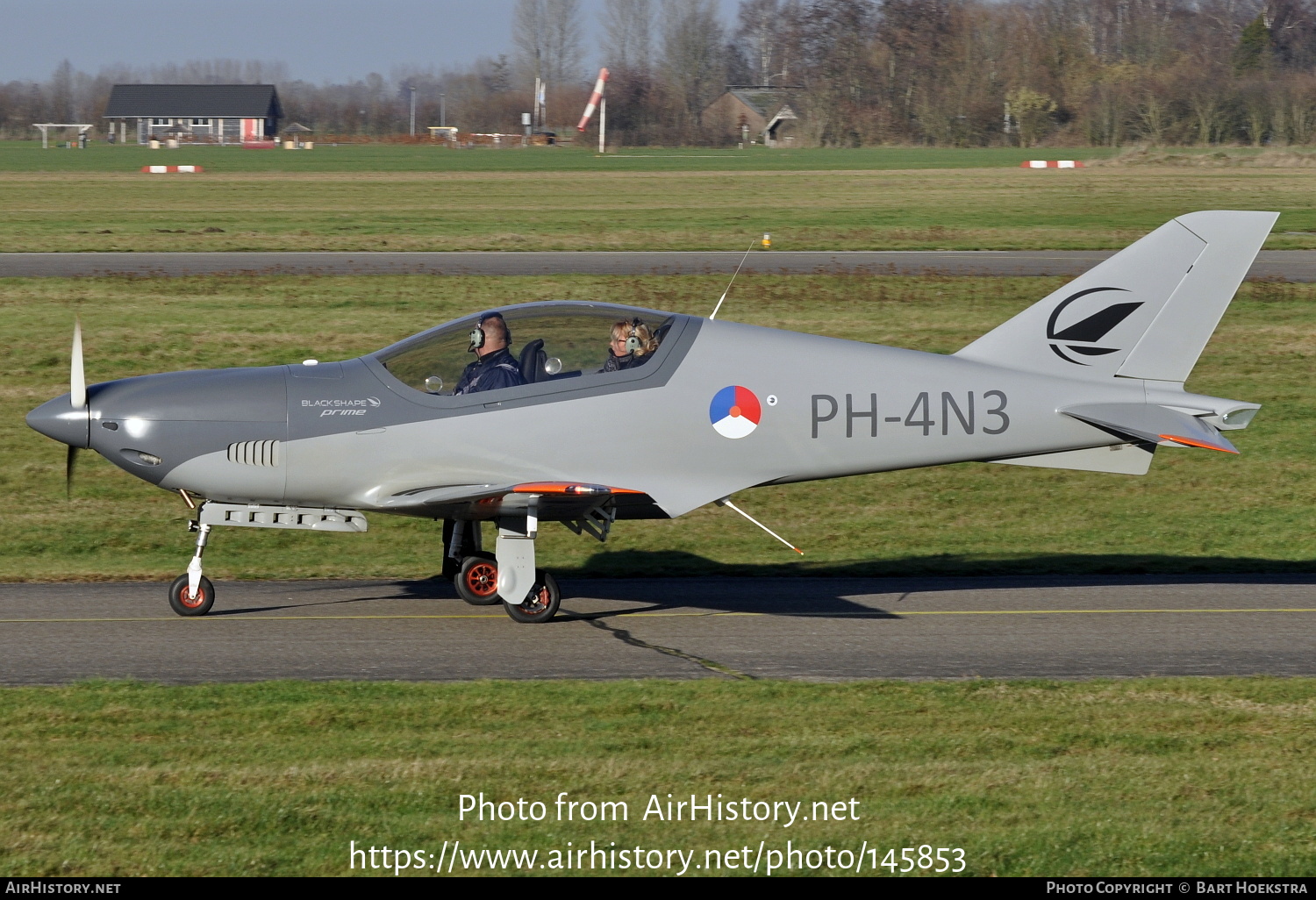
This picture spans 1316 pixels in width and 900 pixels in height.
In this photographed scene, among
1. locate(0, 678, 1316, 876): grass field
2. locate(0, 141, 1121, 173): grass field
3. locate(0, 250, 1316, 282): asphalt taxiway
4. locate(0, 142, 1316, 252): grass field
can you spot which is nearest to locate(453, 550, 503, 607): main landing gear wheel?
locate(0, 678, 1316, 876): grass field

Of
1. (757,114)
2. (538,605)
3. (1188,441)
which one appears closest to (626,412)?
(538,605)

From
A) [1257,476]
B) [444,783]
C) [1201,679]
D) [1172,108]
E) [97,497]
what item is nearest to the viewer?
[444,783]

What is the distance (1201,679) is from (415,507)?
5.58 meters

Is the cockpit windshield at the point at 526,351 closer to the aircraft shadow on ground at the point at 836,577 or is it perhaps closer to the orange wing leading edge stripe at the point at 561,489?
the orange wing leading edge stripe at the point at 561,489

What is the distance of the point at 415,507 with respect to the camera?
33.6ft

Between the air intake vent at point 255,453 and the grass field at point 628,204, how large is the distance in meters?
22.6

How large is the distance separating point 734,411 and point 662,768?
4007mm

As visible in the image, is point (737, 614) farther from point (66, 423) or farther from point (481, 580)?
point (66, 423)

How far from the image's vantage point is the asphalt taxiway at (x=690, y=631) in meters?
9.51

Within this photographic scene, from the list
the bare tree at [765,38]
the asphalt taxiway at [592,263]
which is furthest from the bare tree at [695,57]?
the asphalt taxiway at [592,263]

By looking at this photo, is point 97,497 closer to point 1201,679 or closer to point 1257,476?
point 1201,679

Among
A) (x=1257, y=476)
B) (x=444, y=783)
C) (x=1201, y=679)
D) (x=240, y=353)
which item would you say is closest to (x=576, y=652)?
(x=444, y=783)

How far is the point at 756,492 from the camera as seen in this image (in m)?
16.0

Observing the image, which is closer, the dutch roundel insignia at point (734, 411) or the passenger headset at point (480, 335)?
the passenger headset at point (480, 335)
